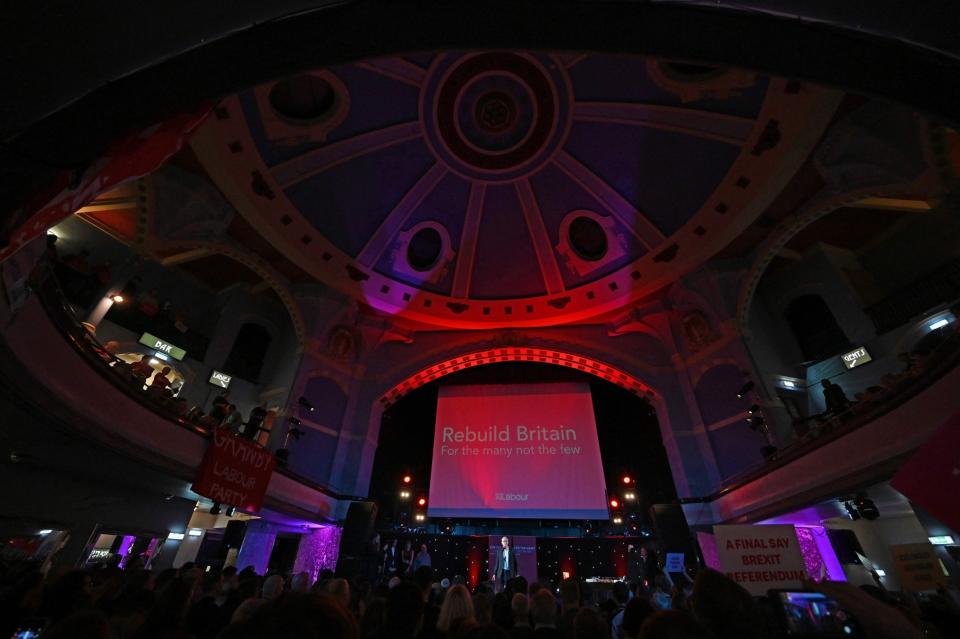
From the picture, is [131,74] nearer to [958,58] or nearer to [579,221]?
[958,58]

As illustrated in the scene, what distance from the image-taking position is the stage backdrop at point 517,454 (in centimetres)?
1523

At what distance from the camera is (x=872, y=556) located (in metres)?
11.1

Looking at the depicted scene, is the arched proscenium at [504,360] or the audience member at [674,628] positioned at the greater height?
the arched proscenium at [504,360]

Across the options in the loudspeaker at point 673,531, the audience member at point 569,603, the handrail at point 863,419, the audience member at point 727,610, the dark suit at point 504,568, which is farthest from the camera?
the dark suit at point 504,568

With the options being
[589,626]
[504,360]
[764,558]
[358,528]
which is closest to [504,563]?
[358,528]

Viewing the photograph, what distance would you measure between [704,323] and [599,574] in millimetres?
11097

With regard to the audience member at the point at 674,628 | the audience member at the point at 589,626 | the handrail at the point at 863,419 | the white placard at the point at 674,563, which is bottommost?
the audience member at the point at 589,626

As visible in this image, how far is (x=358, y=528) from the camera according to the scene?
14.0 metres

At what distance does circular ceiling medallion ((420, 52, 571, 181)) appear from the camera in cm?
1508

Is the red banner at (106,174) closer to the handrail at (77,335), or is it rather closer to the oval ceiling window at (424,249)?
the handrail at (77,335)

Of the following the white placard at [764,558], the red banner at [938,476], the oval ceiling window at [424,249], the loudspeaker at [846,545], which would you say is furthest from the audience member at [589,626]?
the oval ceiling window at [424,249]

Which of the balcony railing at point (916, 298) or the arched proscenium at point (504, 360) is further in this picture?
the arched proscenium at point (504, 360)

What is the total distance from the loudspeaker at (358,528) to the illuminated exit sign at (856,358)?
16.3m

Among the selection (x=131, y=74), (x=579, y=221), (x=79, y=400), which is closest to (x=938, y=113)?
(x=131, y=74)
